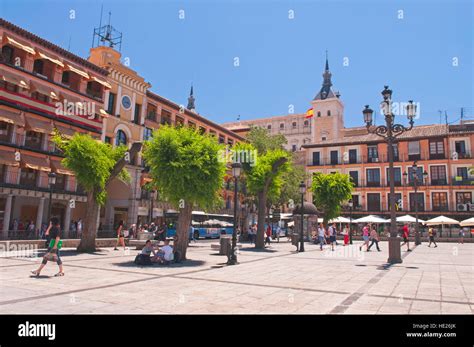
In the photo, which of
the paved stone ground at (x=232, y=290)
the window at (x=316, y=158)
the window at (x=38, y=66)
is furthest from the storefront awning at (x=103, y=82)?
the window at (x=316, y=158)

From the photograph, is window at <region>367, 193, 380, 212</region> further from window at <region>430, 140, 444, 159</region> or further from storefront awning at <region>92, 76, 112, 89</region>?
storefront awning at <region>92, 76, 112, 89</region>

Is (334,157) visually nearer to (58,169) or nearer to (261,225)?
(261,225)

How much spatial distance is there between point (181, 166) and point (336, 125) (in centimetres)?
5737

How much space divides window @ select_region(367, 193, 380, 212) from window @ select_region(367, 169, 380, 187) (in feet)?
4.34

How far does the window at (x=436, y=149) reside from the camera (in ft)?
A: 144

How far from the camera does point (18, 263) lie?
12.8 metres

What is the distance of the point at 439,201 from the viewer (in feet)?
139

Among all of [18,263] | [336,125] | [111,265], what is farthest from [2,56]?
[336,125]

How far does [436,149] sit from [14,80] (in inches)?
1758

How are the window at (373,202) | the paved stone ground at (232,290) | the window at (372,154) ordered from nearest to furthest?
the paved stone ground at (232,290), the window at (373,202), the window at (372,154)

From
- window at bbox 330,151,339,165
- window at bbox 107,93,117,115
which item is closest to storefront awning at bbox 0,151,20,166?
window at bbox 107,93,117,115

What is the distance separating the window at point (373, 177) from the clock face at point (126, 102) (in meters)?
31.7

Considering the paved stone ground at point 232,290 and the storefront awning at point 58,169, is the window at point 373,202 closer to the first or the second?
the paved stone ground at point 232,290
